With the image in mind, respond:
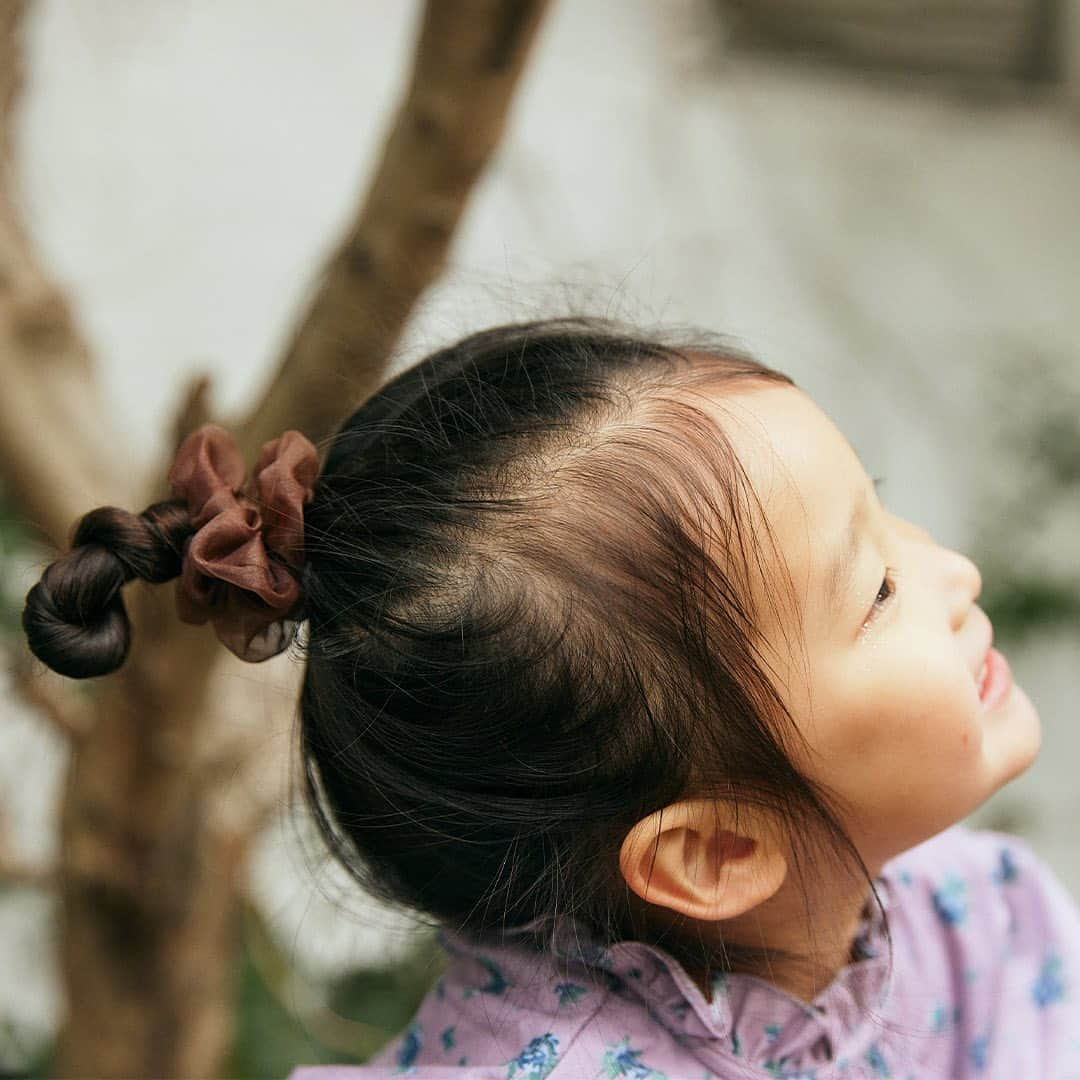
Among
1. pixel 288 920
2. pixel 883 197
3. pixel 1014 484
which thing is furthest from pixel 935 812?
pixel 883 197

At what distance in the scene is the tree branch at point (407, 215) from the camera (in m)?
0.76

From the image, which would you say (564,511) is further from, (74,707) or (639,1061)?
(74,707)

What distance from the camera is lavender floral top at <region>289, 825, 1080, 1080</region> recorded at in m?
0.70

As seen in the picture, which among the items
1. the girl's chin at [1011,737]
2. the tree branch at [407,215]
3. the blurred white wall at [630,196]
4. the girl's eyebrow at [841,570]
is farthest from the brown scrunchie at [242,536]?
the blurred white wall at [630,196]

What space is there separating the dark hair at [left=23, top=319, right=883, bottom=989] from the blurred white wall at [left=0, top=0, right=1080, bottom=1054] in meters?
1.57

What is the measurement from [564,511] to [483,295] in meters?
0.24

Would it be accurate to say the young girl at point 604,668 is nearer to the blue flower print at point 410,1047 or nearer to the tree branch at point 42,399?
the blue flower print at point 410,1047

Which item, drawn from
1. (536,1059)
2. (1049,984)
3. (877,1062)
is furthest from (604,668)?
(1049,984)

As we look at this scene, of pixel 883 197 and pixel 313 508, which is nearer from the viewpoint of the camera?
pixel 313 508

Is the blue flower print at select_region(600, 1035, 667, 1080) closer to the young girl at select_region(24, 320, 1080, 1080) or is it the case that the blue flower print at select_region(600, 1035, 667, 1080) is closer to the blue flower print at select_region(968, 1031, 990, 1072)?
the young girl at select_region(24, 320, 1080, 1080)

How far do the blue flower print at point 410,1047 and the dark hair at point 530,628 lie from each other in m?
0.14

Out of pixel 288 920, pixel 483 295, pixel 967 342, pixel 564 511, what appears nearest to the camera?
pixel 564 511

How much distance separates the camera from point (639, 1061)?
2.28ft

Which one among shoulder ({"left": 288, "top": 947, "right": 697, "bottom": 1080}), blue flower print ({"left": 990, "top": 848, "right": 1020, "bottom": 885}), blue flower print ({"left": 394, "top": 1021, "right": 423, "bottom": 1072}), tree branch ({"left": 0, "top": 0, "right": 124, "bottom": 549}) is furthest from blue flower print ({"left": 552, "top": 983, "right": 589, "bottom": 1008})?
tree branch ({"left": 0, "top": 0, "right": 124, "bottom": 549})
